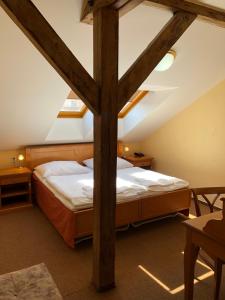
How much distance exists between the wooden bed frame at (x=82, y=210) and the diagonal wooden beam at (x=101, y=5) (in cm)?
175

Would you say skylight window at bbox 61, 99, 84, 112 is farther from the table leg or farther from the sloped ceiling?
the table leg

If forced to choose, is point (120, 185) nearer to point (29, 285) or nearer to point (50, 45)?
point (29, 285)

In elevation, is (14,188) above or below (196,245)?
below

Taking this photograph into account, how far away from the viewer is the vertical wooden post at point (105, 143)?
1.71m

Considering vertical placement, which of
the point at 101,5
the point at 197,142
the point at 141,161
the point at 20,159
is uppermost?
the point at 101,5

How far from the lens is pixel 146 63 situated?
1837 mm

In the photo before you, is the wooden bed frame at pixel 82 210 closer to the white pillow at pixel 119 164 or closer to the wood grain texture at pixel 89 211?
the wood grain texture at pixel 89 211

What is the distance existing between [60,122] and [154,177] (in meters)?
1.71

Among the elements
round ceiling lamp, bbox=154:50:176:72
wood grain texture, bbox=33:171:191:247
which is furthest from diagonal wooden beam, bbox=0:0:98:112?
wood grain texture, bbox=33:171:191:247

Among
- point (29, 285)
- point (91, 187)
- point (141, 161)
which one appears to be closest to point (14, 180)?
point (91, 187)

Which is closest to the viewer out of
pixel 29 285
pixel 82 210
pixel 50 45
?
pixel 50 45

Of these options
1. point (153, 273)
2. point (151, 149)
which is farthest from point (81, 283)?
point (151, 149)

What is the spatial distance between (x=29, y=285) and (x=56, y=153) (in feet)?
7.69

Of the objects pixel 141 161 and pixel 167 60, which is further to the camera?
pixel 141 161
